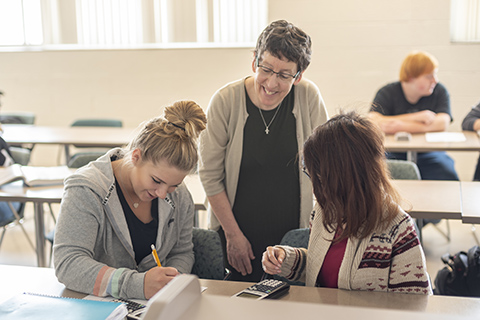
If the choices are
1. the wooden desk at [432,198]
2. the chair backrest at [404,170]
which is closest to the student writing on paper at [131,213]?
the wooden desk at [432,198]

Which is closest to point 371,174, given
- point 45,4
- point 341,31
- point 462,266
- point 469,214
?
point 469,214

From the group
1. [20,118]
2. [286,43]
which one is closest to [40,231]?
[286,43]

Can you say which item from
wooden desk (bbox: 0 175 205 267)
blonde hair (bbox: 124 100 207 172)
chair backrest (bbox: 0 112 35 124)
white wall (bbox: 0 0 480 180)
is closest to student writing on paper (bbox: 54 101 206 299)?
blonde hair (bbox: 124 100 207 172)

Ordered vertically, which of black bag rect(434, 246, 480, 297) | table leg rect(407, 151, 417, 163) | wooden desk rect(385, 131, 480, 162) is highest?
wooden desk rect(385, 131, 480, 162)

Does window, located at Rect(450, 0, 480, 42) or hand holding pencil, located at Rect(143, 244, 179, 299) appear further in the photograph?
window, located at Rect(450, 0, 480, 42)

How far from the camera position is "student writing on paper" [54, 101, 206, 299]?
4.38 feet

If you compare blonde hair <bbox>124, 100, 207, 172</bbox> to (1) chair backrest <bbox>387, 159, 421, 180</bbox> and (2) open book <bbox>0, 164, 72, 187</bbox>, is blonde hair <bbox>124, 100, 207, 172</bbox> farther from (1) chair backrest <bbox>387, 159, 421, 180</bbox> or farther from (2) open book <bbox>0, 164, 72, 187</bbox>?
(1) chair backrest <bbox>387, 159, 421, 180</bbox>

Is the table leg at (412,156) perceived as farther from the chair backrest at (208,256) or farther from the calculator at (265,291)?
the calculator at (265,291)

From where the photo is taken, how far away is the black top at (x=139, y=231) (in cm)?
151

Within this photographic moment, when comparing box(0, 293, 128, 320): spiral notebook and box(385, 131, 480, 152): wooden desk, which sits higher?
box(0, 293, 128, 320): spiral notebook

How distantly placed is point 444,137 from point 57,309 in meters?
3.12

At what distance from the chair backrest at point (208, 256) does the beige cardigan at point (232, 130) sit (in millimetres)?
256

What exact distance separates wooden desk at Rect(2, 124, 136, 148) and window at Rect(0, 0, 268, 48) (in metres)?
1.48

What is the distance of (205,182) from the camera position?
193 centimetres
